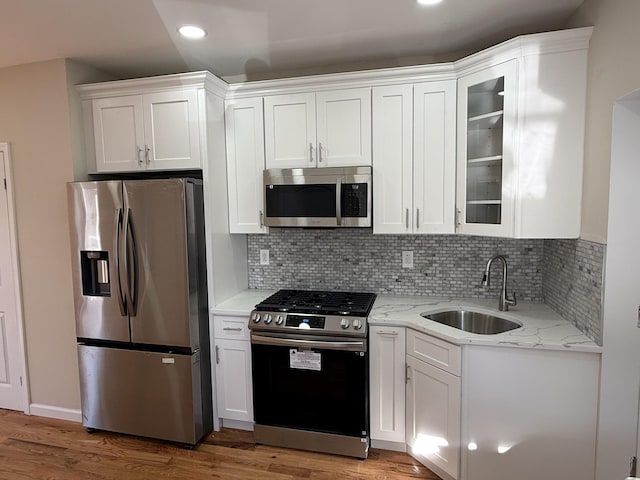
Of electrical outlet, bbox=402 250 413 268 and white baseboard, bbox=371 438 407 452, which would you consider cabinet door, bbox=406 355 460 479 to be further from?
electrical outlet, bbox=402 250 413 268

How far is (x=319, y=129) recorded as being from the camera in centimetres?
268

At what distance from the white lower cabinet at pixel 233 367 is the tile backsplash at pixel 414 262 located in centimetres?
61

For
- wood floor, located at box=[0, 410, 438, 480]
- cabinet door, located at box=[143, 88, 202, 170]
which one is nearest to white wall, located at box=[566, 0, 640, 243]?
wood floor, located at box=[0, 410, 438, 480]

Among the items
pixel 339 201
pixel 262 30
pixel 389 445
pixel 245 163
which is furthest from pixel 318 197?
pixel 389 445

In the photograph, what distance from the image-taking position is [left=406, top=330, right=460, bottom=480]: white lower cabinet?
214cm

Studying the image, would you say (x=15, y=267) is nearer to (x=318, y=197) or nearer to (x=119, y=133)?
(x=119, y=133)

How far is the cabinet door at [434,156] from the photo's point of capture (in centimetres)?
247

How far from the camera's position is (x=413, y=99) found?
2512 mm

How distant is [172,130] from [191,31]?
67cm

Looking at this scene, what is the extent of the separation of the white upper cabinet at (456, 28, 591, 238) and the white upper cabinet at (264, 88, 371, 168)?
0.76 metres

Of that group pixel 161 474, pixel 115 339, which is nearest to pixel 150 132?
pixel 115 339

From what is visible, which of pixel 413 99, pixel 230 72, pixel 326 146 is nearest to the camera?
pixel 413 99

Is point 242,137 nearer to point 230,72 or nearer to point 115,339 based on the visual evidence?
point 230,72

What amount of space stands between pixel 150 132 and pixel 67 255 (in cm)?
112
